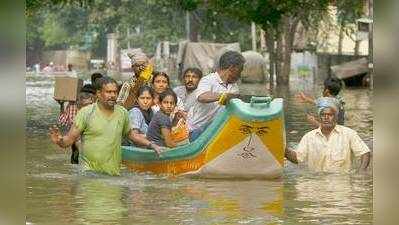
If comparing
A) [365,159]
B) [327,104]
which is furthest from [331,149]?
[327,104]

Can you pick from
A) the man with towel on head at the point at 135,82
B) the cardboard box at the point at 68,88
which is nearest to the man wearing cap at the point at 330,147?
the man with towel on head at the point at 135,82

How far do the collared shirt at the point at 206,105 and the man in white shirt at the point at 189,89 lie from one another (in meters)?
0.05

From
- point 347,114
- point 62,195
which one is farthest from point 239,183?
point 347,114

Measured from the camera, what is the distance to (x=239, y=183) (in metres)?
9.06

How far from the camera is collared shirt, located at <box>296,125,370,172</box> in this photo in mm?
8883

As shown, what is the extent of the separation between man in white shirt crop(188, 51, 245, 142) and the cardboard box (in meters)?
1.56

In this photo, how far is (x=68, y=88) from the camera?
11.2 meters

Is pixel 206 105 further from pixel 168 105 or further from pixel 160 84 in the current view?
pixel 160 84

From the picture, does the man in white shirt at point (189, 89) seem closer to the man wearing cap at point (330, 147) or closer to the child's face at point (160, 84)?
the child's face at point (160, 84)

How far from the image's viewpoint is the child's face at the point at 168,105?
934 cm

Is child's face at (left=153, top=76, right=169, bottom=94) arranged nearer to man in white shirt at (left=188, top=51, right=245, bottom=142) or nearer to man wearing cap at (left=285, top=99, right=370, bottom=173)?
man in white shirt at (left=188, top=51, right=245, bottom=142)

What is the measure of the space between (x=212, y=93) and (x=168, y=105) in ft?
1.41
